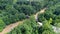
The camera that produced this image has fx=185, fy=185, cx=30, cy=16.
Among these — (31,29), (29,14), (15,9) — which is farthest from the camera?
(29,14)

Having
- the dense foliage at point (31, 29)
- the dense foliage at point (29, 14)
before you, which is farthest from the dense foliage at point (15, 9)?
the dense foliage at point (31, 29)

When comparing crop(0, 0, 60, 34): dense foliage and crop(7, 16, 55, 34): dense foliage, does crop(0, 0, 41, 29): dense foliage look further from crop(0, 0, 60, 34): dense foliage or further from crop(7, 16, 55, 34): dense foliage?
crop(7, 16, 55, 34): dense foliage

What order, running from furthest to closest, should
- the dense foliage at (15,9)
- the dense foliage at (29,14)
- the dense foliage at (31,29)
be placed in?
the dense foliage at (15,9) < the dense foliage at (29,14) < the dense foliage at (31,29)

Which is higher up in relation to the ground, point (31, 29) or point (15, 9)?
point (15, 9)

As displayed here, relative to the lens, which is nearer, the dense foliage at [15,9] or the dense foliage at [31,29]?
the dense foliage at [31,29]

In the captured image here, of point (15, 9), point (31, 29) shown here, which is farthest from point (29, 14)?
point (31, 29)

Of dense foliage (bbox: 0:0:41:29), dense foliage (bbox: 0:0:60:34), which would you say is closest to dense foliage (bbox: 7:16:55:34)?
dense foliage (bbox: 0:0:60:34)

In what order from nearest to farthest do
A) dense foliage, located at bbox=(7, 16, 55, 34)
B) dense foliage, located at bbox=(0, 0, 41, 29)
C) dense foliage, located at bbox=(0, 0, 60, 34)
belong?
dense foliage, located at bbox=(7, 16, 55, 34) < dense foliage, located at bbox=(0, 0, 60, 34) < dense foliage, located at bbox=(0, 0, 41, 29)

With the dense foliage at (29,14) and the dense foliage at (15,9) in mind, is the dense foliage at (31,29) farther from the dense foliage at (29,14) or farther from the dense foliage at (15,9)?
the dense foliage at (15,9)

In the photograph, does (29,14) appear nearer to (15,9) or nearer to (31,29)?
(15,9)

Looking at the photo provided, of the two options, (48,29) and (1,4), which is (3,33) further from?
(1,4)

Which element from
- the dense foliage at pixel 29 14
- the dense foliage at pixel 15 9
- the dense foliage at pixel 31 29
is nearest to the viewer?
the dense foliage at pixel 31 29
